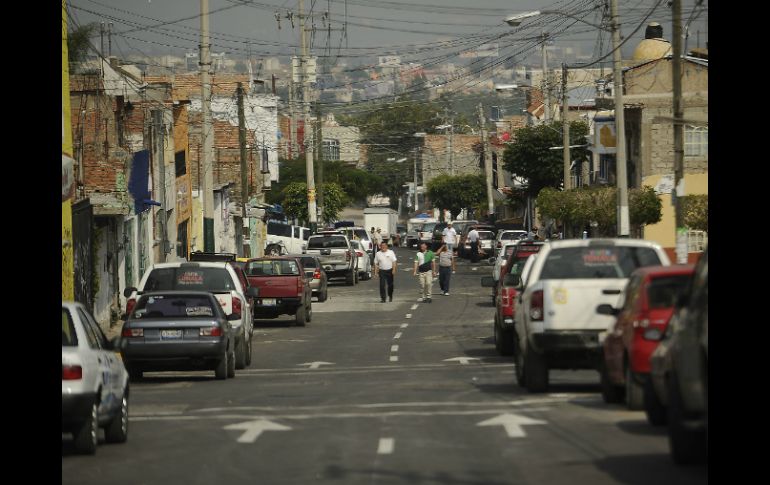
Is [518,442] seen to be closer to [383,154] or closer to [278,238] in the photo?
[278,238]

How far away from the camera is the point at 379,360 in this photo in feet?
92.0

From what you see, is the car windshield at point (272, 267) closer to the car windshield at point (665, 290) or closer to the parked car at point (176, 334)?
the parked car at point (176, 334)

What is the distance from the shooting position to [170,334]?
23.3 metres

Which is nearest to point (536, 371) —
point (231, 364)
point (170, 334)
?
point (170, 334)

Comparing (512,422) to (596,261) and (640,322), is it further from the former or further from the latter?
(596,261)

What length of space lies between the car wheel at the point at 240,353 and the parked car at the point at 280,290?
11.6 metres

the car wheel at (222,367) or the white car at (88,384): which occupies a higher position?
the white car at (88,384)

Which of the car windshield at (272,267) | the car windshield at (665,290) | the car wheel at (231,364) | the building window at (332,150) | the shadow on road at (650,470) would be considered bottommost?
the car wheel at (231,364)

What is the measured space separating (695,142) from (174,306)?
41139 mm

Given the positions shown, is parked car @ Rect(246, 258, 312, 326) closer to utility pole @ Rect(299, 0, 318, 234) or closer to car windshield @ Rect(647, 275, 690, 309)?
car windshield @ Rect(647, 275, 690, 309)

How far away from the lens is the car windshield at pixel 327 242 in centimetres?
5875

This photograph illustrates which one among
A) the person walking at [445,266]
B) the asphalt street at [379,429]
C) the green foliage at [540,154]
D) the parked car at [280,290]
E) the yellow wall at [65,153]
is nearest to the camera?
the asphalt street at [379,429]

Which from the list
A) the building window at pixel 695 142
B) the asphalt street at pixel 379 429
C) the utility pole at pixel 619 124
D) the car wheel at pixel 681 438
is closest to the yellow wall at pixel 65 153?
the asphalt street at pixel 379 429
